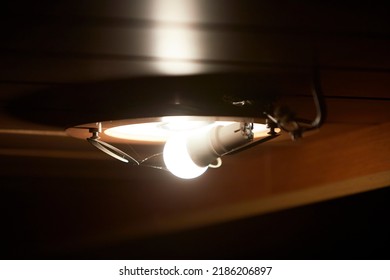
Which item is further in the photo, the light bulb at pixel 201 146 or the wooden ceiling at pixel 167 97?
the light bulb at pixel 201 146

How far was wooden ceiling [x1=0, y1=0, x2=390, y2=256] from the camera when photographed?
22.9 inches

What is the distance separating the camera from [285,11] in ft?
1.84

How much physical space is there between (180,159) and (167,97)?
0.39ft

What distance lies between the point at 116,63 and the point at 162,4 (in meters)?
0.21

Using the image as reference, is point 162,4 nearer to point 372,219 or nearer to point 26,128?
point 26,128

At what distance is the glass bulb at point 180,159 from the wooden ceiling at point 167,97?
80 millimetres

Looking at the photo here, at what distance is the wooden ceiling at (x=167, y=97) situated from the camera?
582mm

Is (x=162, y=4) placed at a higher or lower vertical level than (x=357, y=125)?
lower

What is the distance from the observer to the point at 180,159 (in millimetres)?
786

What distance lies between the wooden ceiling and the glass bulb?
0.08 metres

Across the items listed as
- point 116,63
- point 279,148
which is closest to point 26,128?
point 116,63

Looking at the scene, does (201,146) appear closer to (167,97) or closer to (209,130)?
(209,130)

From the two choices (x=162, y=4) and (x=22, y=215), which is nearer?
(x=162, y=4)

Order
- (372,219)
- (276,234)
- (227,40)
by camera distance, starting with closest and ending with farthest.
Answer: (227,40) → (372,219) → (276,234)
